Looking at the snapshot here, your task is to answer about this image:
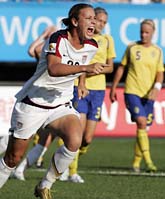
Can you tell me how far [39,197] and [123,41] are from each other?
43.8ft

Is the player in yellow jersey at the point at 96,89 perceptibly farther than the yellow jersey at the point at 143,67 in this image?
No

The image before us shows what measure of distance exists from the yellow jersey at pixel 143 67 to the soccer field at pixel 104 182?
134 cm

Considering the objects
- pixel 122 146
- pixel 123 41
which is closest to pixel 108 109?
pixel 122 146

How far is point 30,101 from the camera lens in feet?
31.2

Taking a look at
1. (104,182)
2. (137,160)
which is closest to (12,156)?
(104,182)

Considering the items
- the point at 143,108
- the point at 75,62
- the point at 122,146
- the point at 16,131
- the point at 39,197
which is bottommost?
the point at 122,146

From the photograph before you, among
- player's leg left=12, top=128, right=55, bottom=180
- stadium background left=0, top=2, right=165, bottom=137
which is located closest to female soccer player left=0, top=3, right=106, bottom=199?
player's leg left=12, top=128, right=55, bottom=180

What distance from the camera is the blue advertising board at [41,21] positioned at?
2244 centimetres

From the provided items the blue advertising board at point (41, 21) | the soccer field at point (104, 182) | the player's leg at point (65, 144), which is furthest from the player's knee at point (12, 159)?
the blue advertising board at point (41, 21)

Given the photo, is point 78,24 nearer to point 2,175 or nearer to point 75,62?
point 75,62

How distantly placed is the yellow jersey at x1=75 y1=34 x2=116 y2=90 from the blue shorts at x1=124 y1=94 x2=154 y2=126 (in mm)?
1002

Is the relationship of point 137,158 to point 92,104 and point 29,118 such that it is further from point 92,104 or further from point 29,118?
A: point 29,118

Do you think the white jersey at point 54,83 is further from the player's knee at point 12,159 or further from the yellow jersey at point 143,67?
the yellow jersey at point 143,67

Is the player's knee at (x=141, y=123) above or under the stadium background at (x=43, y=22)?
above
